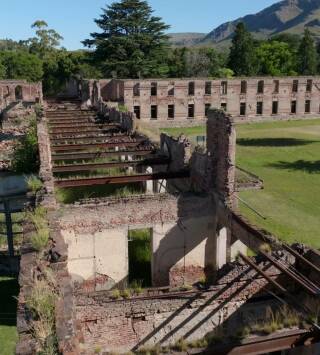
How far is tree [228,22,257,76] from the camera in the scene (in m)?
67.8

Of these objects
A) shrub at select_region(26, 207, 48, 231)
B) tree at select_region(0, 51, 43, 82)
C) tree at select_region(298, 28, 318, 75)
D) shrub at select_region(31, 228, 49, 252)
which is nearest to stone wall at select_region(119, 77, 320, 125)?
A: tree at select_region(298, 28, 318, 75)

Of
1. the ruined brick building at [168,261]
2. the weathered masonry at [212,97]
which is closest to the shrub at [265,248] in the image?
the ruined brick building at [168,261]

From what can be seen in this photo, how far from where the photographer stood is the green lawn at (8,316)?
1156cm

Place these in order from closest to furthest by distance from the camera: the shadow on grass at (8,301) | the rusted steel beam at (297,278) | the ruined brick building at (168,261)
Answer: the rusted steel beam at (297,278) < the ruined brick building at (168,261) < the shadow on grass at (8,301)

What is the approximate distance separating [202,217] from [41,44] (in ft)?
265

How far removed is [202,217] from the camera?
14383mm

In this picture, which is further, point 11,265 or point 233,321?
point 11,265

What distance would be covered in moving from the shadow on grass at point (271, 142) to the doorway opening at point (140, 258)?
24.1m

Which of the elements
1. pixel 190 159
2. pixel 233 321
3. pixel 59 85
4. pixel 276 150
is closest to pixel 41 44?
pixel 59 85

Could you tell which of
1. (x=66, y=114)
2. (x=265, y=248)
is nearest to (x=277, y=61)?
(x=66, y=114)

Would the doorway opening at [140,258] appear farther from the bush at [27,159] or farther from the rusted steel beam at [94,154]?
the bush at [27,159]

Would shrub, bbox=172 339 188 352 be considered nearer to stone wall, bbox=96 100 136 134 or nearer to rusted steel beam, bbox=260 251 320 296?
rusted steel beam, bbox=260 251 320 296

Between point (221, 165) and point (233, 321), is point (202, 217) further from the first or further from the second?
point (233, 321)

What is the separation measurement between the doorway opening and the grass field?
18.7 ft
